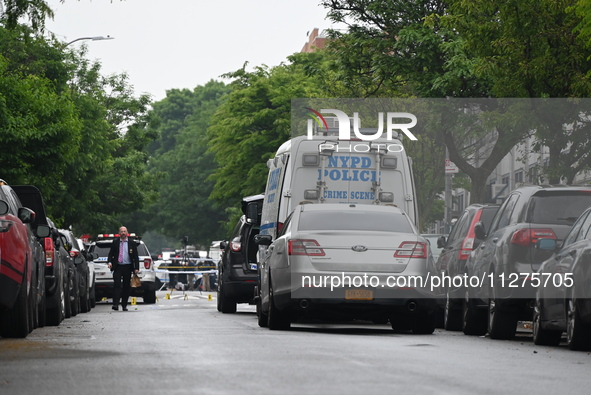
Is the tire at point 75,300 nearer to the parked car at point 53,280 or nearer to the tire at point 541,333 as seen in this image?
the parked car at point 53,280

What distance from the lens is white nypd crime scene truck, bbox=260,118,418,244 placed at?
20.8 m

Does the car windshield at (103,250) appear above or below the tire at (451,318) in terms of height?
above


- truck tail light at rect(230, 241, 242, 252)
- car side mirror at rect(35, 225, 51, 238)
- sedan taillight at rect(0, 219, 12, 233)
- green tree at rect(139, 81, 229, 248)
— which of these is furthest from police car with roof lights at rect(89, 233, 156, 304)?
green tree at rect(139, 81, 229, 248)

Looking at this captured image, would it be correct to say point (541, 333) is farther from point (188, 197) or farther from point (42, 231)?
point (188, 197)

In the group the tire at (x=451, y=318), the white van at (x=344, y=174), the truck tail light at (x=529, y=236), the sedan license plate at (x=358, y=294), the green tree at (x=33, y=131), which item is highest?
the green tree at (x=33, y=131)

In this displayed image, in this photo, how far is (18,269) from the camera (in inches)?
581

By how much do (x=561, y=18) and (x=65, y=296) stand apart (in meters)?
10.4

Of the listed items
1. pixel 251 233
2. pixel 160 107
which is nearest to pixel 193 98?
pixel 160 107

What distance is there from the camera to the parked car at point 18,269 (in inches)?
572

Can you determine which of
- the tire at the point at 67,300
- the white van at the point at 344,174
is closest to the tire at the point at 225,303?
the tire at the point at 67,300

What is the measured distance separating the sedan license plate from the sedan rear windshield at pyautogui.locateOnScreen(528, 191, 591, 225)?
2117mm

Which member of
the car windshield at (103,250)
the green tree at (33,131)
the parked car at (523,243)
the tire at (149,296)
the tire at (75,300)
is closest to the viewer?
the parked car at (523,243)

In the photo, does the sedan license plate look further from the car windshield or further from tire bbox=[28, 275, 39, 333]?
the car windshield

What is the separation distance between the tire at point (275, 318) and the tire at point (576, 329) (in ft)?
14.3
